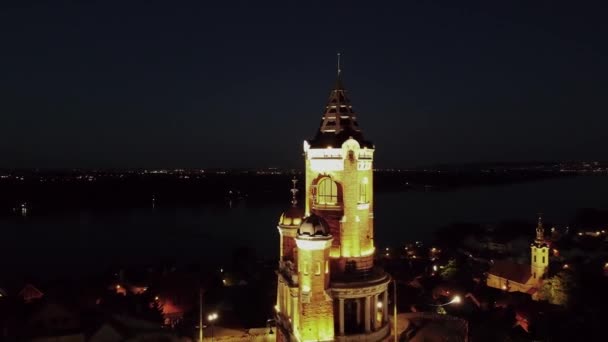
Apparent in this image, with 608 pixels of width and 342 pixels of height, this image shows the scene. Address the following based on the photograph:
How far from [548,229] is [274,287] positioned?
59.1 m

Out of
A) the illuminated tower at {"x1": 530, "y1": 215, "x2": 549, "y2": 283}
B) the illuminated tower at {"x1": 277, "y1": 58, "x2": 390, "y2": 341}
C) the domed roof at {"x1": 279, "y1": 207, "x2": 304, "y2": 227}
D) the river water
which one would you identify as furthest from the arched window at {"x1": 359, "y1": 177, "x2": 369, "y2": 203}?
the river water

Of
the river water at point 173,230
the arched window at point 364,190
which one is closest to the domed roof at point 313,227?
the arched window at point 364,190

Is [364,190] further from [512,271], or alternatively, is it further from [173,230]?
[173,230]

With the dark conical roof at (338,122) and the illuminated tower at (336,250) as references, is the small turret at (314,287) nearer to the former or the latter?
the illuminated tower at (336,250)

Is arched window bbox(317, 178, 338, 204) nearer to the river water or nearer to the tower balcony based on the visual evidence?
the tower balcony

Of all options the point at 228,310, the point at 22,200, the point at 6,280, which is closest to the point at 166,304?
the point at 228,310

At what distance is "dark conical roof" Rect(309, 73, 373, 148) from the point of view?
24203mm

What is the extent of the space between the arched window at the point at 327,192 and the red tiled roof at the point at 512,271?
2581 cm

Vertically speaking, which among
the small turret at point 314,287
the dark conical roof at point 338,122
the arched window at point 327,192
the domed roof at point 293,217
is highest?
the dark conical roof at point 338,122

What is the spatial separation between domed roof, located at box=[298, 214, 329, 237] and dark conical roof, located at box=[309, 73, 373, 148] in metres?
4.07

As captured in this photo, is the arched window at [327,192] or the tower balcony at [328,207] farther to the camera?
the arched window at [327,192]

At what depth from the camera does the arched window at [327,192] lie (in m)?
23.8

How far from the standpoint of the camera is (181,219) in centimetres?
11200

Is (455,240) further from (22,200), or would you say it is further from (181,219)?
(22,200)
